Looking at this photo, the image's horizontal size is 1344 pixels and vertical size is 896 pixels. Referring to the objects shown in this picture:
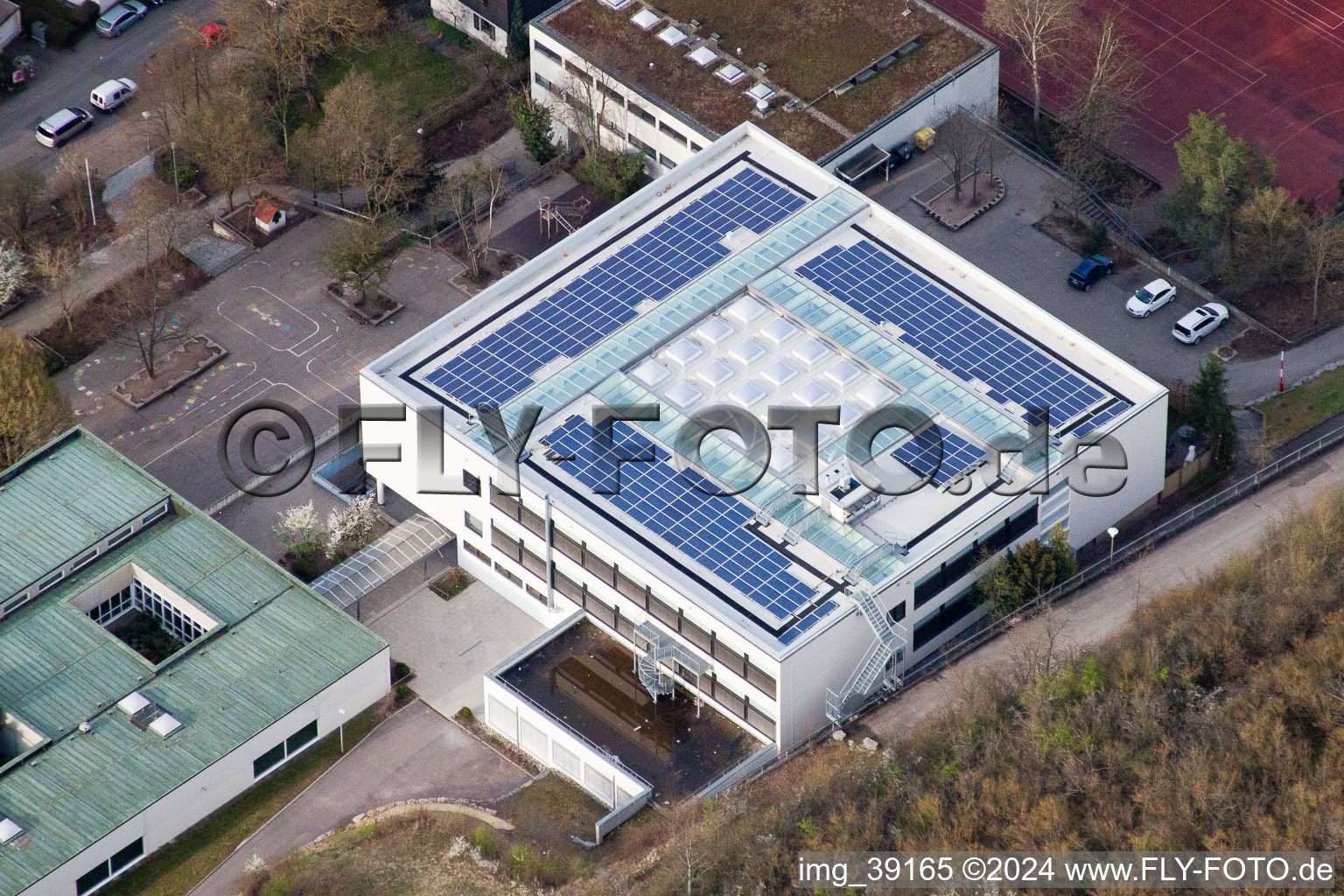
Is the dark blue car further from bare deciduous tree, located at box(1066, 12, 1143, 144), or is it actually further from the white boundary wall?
the white boundary wall


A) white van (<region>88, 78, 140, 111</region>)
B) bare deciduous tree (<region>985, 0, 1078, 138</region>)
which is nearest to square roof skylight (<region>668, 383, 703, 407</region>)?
bare deciduous tree (<region>985, 0, 1078, 138</region>)

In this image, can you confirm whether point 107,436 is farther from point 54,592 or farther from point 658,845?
point 658,845

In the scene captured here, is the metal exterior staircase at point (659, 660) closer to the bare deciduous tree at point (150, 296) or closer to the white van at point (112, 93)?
the bare deciduous tree at point (150, 296)

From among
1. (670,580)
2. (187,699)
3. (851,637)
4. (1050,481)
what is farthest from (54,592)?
(1050,481)

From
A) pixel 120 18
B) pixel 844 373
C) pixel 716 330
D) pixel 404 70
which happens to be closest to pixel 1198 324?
pixel 844 373

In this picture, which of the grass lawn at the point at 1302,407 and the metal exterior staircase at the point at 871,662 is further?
the grass lawn at the point at 1302,407

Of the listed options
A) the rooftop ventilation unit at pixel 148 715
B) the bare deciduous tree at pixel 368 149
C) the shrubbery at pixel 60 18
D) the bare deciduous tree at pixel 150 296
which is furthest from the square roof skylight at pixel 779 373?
the shrubbery at pixel 60 18

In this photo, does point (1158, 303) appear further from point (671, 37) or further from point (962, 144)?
point (671, 37)
